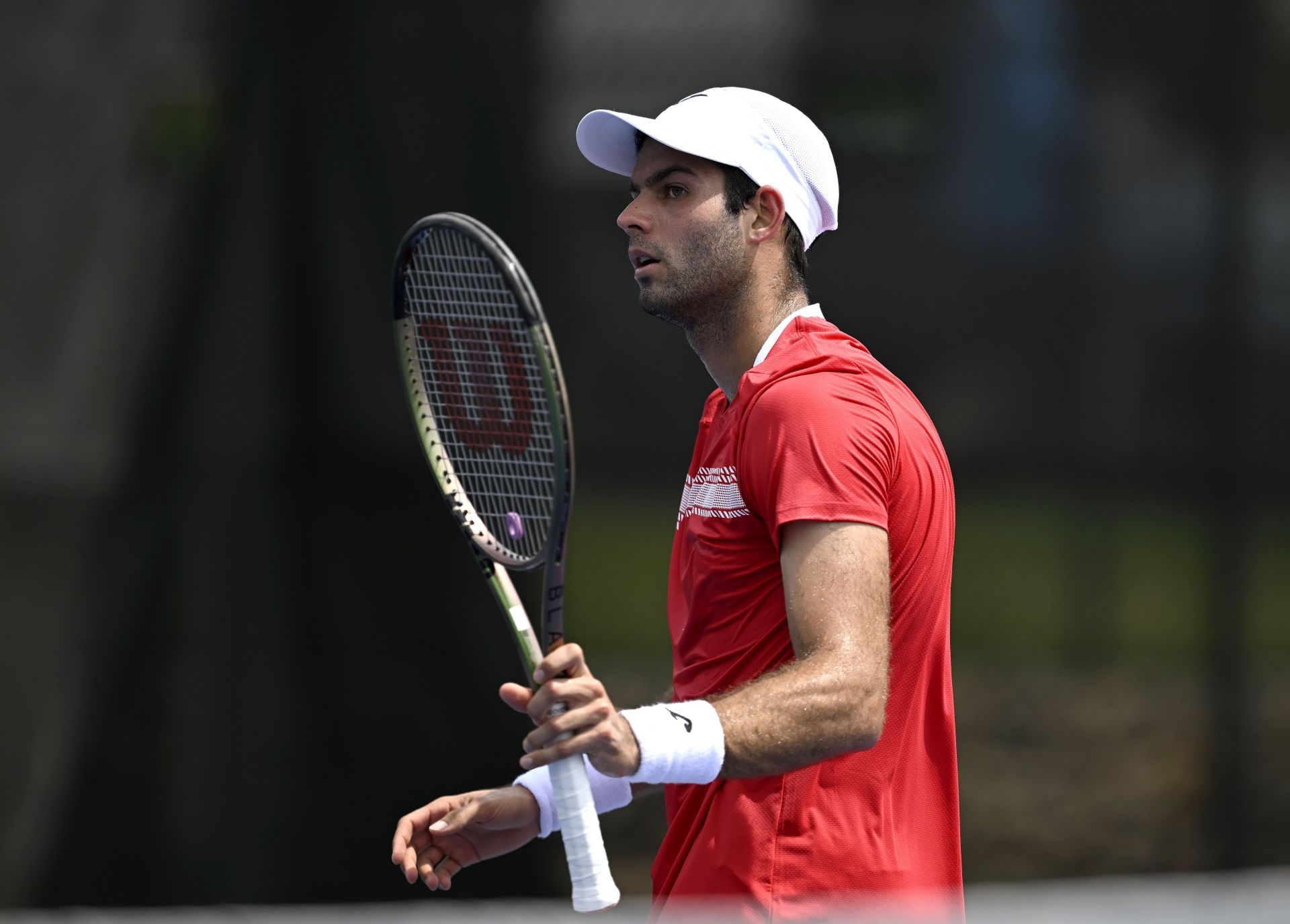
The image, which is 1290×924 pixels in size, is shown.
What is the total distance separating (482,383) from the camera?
7.22 ft

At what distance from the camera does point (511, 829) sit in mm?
2064

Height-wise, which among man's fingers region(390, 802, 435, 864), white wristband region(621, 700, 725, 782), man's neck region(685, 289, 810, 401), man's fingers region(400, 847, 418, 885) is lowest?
man's fingers region(400, 847, 418, 885)

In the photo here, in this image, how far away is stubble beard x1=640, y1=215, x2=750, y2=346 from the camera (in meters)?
2.04

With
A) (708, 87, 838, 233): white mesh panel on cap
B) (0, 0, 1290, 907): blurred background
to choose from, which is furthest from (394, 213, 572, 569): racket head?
(0, 0, 1290, 907): blurred background

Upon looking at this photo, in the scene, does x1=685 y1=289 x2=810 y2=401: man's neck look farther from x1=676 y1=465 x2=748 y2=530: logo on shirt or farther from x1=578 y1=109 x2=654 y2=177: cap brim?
x1=578 y1=109 x2=654 y2=177: cap brim

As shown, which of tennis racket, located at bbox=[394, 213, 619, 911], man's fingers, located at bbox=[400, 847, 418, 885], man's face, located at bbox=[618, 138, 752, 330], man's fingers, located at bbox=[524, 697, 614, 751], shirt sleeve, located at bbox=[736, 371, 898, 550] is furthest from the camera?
man's face, located at bbox=[618, 138, 752, 330]

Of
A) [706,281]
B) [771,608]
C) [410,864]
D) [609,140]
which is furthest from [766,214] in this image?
[410,864]

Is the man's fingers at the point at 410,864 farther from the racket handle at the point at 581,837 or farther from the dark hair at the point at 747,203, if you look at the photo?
the dark hair at the point at 747,203

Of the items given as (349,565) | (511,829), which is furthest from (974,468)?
(511,829)

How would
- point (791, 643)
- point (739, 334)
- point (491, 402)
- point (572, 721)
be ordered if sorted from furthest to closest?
point (491, 402) < point (739, 334) < point (791, 643) < point (572, 721)

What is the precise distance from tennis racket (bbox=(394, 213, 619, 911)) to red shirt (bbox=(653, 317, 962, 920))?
0.69 ft

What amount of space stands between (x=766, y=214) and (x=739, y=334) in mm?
171

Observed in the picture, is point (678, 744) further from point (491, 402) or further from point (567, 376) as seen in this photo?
point (567, 376)

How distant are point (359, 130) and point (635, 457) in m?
1.00
